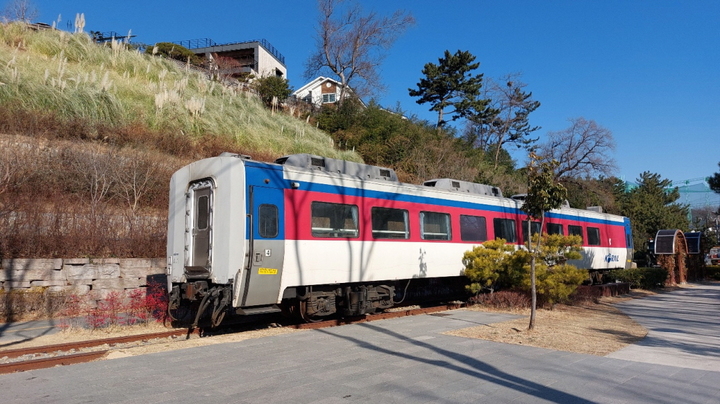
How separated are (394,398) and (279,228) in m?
4.39

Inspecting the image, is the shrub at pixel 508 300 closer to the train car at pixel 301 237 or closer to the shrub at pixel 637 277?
the train car at pixel 301 237

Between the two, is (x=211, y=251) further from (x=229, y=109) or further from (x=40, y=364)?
(x=229, y=109)

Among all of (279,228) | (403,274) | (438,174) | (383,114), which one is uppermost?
(383,114)

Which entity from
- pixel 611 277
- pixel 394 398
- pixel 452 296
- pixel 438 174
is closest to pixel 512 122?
pixel 438 174

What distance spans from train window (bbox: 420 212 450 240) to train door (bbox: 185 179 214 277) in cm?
518

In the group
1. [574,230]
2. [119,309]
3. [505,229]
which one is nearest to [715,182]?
[574,230]

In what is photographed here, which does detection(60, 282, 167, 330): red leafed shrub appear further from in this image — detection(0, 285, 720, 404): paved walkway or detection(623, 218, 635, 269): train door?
detection(623, 218, 635, 269): train door

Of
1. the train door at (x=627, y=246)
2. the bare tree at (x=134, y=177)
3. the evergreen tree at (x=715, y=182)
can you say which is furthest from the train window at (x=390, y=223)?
the evergreen tree at (x=715, y=182)

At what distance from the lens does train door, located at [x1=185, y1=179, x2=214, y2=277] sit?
30.8 feet

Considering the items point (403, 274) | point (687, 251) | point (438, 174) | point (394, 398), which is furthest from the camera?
point (438, 174)

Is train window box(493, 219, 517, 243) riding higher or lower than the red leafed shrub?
higher

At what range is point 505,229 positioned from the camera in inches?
606

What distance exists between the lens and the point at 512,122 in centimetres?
4434

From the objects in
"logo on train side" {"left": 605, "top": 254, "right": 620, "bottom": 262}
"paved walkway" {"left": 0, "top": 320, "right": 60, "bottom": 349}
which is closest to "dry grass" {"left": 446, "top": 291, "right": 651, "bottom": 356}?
"paved walkway" {"left": 0, "top": 320, "right": 60, "bottom": 349}
